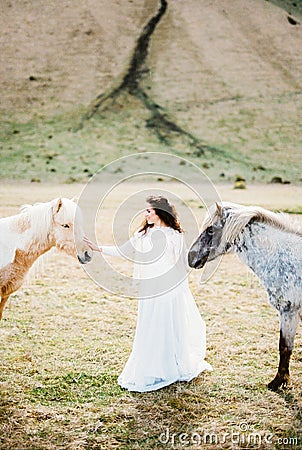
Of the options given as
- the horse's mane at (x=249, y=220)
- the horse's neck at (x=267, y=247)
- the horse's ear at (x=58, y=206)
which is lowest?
the horse's ear at (x=58, y=206)

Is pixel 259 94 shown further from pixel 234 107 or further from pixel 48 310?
pixel 48 310

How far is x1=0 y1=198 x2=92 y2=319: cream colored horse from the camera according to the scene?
3416mm

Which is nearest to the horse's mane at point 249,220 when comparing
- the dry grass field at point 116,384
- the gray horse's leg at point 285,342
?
the gray horse's leg at point 285,342

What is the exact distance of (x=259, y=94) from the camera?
60.5ft

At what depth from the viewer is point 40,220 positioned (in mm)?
3461

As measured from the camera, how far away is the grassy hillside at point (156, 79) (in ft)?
55.9

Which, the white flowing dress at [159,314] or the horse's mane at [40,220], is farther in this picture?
the horse's mane at [40,220]

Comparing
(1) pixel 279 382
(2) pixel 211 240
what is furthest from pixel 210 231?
(1) pixel 279 382

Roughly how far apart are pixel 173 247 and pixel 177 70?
56.6ft

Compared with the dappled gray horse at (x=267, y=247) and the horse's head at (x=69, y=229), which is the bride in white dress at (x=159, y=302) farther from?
the horse's head at (x=69, y=229)

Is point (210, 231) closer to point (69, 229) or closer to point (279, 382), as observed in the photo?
point (69, 229)

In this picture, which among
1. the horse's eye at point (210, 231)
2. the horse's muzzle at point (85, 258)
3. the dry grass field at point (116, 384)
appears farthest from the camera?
the horse's muzzle at point (85, 258)

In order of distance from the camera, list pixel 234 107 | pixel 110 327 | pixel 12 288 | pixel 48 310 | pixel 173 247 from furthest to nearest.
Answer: pixel 234 107 < pixel 48 310 < pixel 110 327 < pixel 12 288 < pixel 173 247

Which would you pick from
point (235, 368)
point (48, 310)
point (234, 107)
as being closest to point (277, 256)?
point (235, 368)
